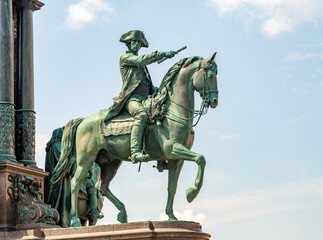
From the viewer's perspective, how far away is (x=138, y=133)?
51.2ft

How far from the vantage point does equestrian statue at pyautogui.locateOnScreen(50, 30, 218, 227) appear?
15500 mm

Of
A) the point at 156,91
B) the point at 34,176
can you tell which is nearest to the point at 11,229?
the point at 34,176

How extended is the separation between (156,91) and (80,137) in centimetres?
193

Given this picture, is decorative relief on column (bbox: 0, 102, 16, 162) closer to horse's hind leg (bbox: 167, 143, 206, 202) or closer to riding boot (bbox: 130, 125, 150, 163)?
riding boot (bbox: 130, 125, 150, 163)

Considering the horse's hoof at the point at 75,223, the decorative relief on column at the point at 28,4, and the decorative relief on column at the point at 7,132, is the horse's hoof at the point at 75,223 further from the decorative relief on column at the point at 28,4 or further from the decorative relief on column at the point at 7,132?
the decorative relief on column at the point at 28,4

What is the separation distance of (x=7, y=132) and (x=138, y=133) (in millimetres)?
3525

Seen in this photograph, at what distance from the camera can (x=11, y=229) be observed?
54.5ft

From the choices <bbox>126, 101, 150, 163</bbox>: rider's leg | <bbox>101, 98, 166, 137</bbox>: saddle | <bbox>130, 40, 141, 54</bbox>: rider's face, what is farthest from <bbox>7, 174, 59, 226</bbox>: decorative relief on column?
<bbox>130, 40, 141, 54</bbox>: rider's face

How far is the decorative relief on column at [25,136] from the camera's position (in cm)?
1800

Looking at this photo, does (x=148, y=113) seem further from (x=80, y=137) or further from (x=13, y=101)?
(x=13, y=101)

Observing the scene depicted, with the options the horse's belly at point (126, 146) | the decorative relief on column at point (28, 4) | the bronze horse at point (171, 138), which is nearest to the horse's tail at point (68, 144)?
the bronze horse at point (171, 138)

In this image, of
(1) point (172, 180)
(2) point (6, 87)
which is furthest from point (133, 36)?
(2) point (6, 87)

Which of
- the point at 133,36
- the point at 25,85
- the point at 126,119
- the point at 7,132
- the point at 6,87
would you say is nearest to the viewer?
the point at 126,119

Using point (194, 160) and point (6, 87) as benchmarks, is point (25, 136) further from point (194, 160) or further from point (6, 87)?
point (194, 160)
